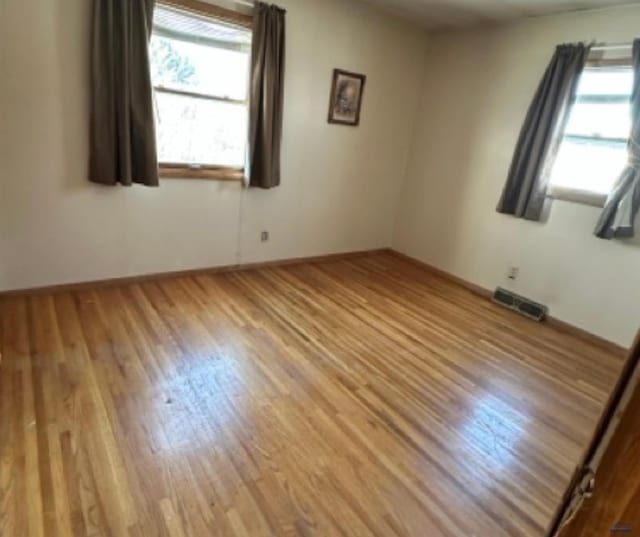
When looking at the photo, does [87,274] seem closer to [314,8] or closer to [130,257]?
[130,257]

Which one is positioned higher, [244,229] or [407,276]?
[244,229]

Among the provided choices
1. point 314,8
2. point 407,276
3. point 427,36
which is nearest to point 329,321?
point 407,276

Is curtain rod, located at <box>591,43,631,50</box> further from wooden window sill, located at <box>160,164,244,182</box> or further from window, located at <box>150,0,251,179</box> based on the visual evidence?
wooden window sill, located at <box>160,164,244,182</box>

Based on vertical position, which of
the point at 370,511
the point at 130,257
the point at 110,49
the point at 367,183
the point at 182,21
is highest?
the point at 182,21

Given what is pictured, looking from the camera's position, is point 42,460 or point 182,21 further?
point 182,21

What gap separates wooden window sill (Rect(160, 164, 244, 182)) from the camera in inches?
120

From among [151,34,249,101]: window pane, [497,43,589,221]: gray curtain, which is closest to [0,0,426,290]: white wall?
[151,34,249,101]: window pane

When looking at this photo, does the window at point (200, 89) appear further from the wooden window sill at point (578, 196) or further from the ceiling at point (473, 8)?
the wooden window sill at point (578, 196)

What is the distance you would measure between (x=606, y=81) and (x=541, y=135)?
0.53 metres

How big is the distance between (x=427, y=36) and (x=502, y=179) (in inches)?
69.1

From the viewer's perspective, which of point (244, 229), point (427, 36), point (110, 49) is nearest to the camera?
point (110, 49)

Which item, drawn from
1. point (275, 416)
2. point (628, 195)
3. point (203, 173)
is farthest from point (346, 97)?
point (275, 416)

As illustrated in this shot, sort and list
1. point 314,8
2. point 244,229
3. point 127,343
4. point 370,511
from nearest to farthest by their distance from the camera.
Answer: point 370,511
point 127,343
point 314,8
point 244,229

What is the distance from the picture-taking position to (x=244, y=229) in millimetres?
3607
